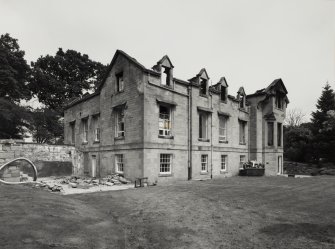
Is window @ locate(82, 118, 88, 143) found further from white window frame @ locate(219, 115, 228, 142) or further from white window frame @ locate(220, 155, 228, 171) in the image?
white window frame @ locate(220, 155, 228, 171)

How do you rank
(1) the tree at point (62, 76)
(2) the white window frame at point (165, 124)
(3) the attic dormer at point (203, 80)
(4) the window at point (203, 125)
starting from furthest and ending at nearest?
(1) the tree at point (62, 76), (4) the window at point (203, 125), (3) the attic dormer at point (203, 80), (2) the white window frame at point (165, 124)

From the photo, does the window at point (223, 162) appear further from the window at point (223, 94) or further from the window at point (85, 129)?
the window at point (85, 129)

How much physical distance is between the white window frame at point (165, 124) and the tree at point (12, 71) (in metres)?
31.8

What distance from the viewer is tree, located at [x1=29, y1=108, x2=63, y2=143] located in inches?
1704

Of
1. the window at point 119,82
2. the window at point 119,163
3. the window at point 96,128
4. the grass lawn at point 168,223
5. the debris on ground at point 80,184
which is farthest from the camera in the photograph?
the window at point 96,128

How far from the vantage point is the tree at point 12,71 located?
40.0 metres

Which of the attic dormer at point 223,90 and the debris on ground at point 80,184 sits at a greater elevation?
the attic dormer at point 223,90

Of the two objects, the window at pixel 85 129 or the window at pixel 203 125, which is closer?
the window at pixel 203 125

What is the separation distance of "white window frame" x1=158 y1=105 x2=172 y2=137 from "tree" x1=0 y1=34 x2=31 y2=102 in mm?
31792

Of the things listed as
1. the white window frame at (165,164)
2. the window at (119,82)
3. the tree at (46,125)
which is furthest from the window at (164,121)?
the tree at (46,125)

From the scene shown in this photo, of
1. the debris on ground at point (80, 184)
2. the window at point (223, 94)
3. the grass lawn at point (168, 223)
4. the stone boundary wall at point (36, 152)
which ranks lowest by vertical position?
the debris on ground at point (80, 184)

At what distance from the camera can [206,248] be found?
5.89 metres

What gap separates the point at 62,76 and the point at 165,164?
4227cm

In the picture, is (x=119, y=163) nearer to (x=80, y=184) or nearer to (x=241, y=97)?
(x=80, y=184)
